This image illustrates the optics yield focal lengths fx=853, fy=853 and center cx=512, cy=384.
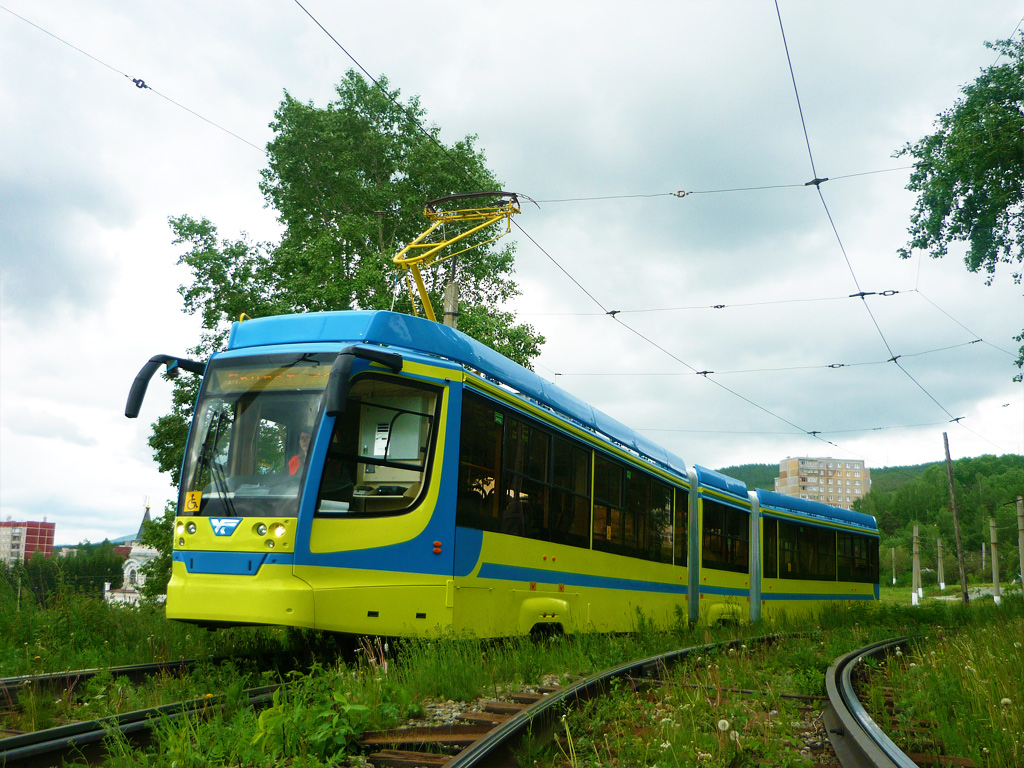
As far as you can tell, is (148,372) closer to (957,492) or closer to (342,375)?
(342,375)

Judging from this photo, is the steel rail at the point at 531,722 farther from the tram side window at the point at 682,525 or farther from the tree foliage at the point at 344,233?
the tree foliage at the point at 344,233

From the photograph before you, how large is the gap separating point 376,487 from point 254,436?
3.82 feet

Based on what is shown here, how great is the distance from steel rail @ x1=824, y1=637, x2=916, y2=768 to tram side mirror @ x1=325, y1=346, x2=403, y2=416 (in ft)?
13.1

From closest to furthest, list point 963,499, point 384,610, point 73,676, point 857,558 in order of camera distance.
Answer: point 73,676, point 384,610, point 857,558, point 963,499

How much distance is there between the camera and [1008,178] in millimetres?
19016

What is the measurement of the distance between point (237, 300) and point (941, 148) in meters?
18.4

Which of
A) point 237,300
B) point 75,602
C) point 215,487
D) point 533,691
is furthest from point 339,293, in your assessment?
point 533,691

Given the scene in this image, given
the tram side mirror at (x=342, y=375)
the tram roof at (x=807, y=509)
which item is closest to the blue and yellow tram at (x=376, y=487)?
the tram side mirror at (x=342, y=375)

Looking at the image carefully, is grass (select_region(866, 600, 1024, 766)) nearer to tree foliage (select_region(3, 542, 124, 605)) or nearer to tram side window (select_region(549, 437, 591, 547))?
tram side window (select_region(549, 437, 591, 547))

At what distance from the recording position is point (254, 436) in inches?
292

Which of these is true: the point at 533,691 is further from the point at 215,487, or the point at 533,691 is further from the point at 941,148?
the point at 941,148

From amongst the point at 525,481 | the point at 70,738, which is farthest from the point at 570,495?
the point at 70,738

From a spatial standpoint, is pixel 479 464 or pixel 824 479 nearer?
pixel 479 464

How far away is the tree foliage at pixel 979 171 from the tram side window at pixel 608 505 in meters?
12.4
